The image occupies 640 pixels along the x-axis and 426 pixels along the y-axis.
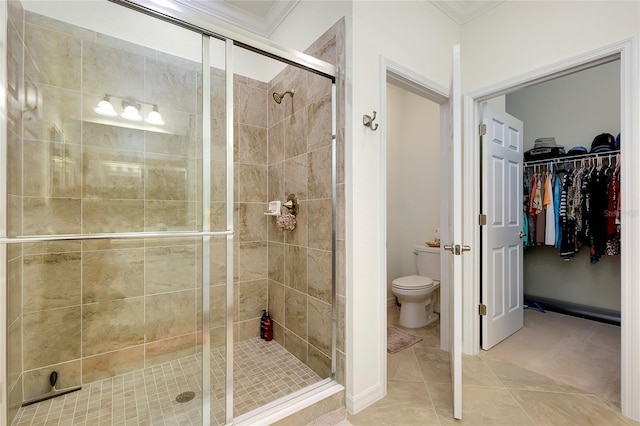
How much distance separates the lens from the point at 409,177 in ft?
11.9

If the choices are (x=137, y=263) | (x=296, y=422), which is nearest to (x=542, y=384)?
(x=296, y=422)

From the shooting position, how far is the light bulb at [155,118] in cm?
182

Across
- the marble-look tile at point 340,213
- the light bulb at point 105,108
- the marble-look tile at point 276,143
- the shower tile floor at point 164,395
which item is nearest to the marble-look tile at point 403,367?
the shower tile floor at point 164,395

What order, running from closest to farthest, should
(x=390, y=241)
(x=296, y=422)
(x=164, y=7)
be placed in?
(x=164, y=7) < (x=296, y=422) < (x=390, y=241)

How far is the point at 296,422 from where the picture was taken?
147cm

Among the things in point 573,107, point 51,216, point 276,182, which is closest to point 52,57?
point 51,216

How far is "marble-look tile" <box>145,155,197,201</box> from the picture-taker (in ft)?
5.82

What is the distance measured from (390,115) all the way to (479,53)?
4.79 ft

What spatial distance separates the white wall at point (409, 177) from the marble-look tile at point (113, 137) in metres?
2.72

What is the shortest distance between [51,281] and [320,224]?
161 centimetres

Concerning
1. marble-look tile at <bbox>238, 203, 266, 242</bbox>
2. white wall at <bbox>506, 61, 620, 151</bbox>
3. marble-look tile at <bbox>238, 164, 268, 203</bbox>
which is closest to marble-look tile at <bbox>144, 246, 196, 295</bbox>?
marble-look tile at <bbox>238, 203, 266, 242</bbox>

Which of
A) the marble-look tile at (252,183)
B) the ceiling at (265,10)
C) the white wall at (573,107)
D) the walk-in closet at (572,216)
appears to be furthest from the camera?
the white wall at (573,107)

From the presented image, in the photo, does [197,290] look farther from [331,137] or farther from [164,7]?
[164,7]

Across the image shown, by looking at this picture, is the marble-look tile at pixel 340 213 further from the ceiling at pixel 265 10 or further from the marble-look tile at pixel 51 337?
the marble-look tile at pixel 51 337
